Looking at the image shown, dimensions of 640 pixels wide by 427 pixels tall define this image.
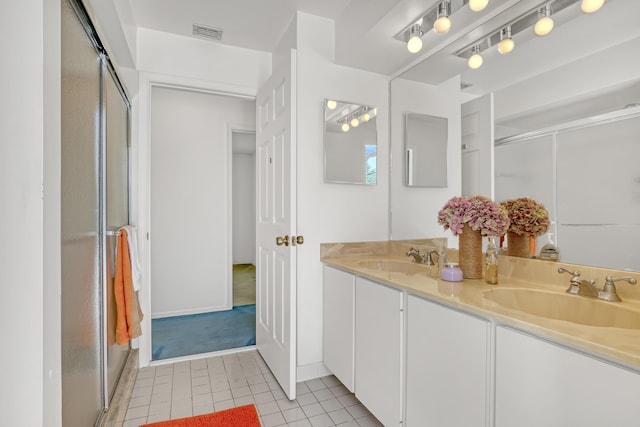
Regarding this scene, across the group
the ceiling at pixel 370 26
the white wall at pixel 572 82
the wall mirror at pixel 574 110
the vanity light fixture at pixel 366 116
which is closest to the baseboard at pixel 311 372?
the wall mirror at pixel 574 110

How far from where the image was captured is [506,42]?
4.97ft

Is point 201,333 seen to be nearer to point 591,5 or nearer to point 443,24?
point 443,24

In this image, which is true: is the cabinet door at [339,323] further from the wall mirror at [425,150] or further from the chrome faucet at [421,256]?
the wall mirror at [425,150]

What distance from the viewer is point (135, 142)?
2330mm

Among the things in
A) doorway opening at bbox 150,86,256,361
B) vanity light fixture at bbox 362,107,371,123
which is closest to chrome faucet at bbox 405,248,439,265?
vanity light fixture at bbox 362,107,371,123

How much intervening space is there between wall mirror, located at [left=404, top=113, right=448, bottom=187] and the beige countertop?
1.81 feet

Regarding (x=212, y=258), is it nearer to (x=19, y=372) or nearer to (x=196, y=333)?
(x=196, y=333)

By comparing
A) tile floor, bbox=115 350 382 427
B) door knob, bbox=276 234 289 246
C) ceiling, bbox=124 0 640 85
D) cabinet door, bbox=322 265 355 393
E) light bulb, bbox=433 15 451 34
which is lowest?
tile floor, bbox=115 350 382 427

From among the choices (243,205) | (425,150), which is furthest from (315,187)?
(243,205)

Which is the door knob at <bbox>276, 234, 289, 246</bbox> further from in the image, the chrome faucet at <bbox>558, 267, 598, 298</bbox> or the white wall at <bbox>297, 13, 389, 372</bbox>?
the chrome faucet at <bbox>558, 267, 598, 298</bbox>

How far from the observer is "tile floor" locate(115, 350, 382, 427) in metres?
1.76

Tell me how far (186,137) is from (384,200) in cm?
234

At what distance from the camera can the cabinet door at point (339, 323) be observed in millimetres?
1842

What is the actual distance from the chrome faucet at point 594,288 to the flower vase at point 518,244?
264 mm
